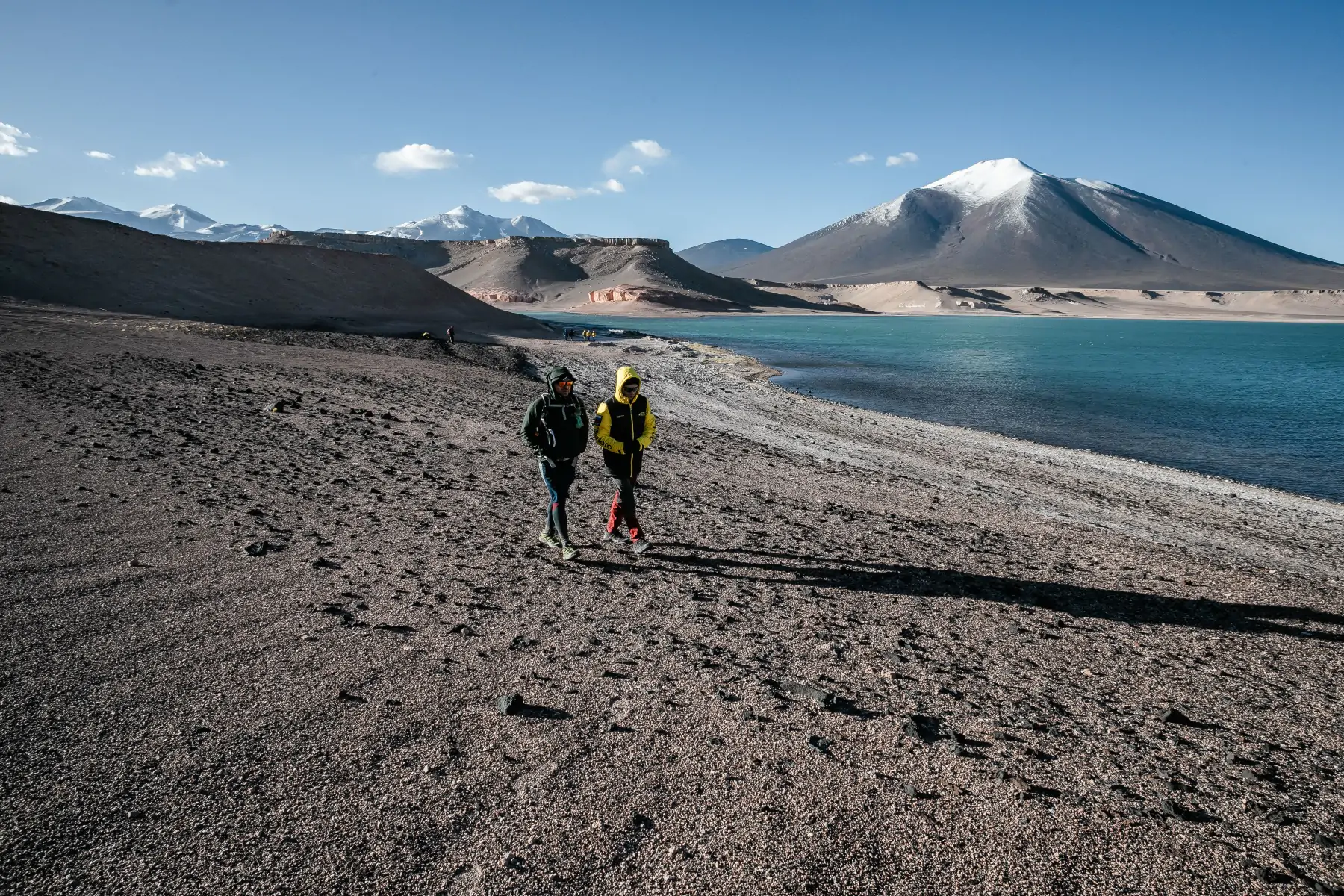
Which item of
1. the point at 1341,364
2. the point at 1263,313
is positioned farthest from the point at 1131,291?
the point at 1341,364

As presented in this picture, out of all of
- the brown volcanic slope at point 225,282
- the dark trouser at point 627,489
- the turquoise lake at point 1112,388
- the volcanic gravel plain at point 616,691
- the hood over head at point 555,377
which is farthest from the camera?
the brown volcanic slope at point 225,282

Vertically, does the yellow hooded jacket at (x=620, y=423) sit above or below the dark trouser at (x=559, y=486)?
above

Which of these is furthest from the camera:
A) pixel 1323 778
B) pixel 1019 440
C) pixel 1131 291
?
pixel 1131 291

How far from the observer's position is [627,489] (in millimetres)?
6844

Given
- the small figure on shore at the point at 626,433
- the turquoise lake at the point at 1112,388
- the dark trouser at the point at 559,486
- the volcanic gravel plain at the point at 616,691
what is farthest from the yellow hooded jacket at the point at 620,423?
the turquoise lake at the point at 1112,388

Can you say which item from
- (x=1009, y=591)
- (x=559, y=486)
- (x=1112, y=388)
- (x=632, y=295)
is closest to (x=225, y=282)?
(x=559, y=486)

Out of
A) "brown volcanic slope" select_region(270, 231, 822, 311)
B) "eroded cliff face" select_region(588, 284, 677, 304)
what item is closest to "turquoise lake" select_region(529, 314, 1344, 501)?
"eroded cliff face" select_region(588, 284, 677, 304)

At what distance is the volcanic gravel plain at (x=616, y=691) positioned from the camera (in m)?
3.21

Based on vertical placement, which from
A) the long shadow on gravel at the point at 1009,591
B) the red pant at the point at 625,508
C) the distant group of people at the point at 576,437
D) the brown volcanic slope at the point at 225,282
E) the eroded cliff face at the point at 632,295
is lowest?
the long shadow on gravel at the point at 1009,591

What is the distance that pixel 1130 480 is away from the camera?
1515 cm

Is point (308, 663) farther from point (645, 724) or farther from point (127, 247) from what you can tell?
point (127, 247)

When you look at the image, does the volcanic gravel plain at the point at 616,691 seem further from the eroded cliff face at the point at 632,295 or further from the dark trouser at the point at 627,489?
the eroded cliff face at the point at 632,295

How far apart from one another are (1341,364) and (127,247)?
226 feet

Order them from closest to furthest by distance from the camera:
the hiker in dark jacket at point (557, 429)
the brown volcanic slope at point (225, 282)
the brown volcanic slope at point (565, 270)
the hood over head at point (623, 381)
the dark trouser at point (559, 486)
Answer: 1. the hiker in dark jacket at point (557, 429)
2. the hood over head at point (623, 381)
3. the dark trouser at point (559, 486)
4. the brown volcanic slope at point (225, 282)
5. the brown volcanic slope at point (565, 270)
